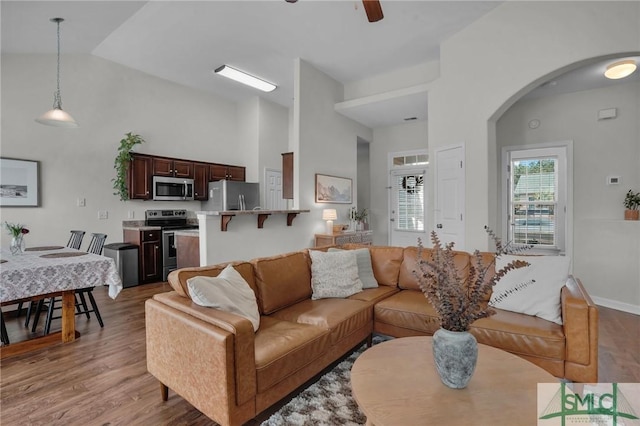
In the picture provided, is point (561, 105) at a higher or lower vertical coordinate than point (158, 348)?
higher

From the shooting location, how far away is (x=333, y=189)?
18.1 feet

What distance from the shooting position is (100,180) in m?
4.84

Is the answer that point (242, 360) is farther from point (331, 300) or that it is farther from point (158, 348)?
point (331, 300)

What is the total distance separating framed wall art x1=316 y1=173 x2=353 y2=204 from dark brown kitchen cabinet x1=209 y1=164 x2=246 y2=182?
2301mm

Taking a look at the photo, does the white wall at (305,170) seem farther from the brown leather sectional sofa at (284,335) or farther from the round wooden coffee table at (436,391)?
the round wooden coffee table at (436,391)

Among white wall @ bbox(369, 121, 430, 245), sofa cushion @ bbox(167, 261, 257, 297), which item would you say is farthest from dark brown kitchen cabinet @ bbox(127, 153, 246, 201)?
sofa cushion @ bbox(167, 261, 257, 297)

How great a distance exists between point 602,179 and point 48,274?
6.65 meters

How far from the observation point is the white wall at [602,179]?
3.91m

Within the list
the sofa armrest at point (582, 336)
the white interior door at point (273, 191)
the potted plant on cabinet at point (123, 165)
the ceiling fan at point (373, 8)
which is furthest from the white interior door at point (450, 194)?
the potted plant on cabinet at point (123, 165)

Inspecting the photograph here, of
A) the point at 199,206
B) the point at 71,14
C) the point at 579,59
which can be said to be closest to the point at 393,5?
the point at 579,59

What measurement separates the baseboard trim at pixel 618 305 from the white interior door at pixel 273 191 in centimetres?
558

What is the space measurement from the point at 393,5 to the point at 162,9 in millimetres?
2752

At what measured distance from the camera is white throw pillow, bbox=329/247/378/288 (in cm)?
295

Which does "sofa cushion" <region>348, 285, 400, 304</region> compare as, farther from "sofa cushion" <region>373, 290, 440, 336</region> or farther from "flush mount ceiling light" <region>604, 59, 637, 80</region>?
"flush mount ceiling light" <region>604, 59, 637, 80</region>
